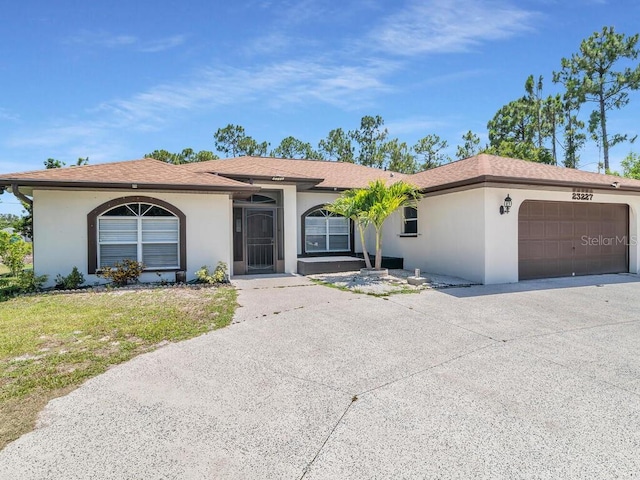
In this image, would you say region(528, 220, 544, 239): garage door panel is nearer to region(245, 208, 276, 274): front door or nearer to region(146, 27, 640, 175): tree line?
region(245, 208, 276, 274): front door

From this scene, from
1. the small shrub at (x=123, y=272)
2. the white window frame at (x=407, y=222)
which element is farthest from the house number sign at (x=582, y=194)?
the small shrub at (x=123, y=272)

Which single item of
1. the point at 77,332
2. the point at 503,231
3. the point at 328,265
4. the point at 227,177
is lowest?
the point at 77,332

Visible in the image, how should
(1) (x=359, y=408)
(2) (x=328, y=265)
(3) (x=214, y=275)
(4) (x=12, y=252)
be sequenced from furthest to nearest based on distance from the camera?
(2) (x=328, y=265) < (4) (x=12, y=252) < (3) (x=214, y=275) < (1) (x=359, y=408)

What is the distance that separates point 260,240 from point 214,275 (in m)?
2.70

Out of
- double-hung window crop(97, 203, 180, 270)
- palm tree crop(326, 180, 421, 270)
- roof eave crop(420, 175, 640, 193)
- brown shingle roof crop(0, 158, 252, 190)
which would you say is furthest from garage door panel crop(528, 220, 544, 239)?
double-hung window crop(97, 203, 180, 270)

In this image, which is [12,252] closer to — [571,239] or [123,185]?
[123,185]

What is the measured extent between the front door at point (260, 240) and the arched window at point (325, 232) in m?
2.01

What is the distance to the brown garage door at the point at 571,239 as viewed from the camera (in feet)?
38.3

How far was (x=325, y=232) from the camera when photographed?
50.7 ft

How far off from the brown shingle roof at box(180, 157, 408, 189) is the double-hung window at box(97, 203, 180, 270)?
2.81 meters

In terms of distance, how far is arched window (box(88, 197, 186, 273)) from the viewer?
35.0ft

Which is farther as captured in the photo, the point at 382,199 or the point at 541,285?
the point at 382,199

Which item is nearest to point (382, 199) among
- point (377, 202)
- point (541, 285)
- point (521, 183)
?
point (377, 202)

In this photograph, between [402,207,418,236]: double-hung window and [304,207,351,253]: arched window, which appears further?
[304,207,351,253]: arched window
